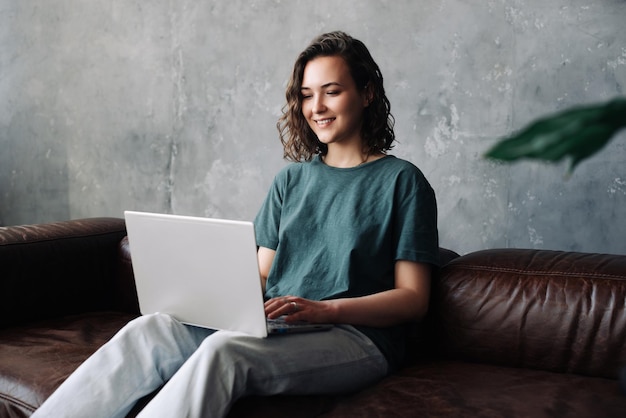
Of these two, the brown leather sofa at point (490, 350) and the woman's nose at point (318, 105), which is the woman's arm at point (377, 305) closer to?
the brown leather sofa at point (490, 350)

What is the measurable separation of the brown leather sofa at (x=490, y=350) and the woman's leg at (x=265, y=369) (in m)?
0.04

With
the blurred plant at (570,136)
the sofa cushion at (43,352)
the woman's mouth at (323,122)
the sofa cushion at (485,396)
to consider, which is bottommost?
the sofa cushion at (485,396)

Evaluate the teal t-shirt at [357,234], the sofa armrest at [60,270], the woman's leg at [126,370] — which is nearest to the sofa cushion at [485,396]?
the teal t-shirt at [357,234]

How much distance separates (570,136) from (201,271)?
101 cm

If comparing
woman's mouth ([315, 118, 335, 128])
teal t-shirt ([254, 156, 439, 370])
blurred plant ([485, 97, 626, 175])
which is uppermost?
woman's mouth ([315, 118, 335, 128])

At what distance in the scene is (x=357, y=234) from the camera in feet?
5.47

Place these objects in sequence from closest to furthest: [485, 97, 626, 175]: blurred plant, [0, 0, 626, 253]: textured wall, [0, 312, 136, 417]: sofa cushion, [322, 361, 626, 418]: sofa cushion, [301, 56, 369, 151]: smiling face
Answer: [485, 97, 626, 175]: blurred plant
[322, 361, 626, 418]: sofa cushion
[0, 312, 136, 417]: sofa cushion
[301, 56, 369, 151]: smiling face
[0, 0, 626, 253]: textured wall

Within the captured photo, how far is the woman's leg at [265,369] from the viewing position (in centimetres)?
126

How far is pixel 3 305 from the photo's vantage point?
206 centimetres

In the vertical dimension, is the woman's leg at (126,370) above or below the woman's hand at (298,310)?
below

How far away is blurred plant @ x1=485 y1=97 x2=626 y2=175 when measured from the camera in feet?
1.54

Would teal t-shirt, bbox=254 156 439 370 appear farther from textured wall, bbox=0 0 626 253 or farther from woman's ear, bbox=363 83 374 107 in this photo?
textured wall, bbox=0 0 626 253

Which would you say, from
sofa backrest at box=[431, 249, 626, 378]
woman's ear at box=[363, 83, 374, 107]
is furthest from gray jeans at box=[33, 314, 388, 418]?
woman's ear at box=[363, 83, 374, 107]

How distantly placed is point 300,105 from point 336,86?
155 mm
